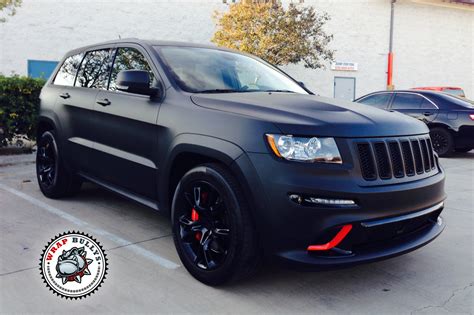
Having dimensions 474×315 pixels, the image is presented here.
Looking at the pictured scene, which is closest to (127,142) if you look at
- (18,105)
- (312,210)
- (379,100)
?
(312,210)

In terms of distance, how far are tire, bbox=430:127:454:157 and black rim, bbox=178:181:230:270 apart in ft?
26.2

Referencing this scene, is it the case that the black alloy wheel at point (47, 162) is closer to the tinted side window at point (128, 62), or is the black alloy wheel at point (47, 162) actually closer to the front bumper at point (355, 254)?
the tinted side window at point (128, 62)

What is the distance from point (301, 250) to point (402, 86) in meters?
26.6

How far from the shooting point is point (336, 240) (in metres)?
2.78

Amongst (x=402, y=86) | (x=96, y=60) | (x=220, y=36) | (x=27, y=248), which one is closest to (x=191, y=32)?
(x=220, y=36)

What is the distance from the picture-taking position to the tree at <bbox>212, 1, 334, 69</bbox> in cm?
1920

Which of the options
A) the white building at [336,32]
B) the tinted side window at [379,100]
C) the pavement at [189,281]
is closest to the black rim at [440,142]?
the tinted side window at [379,100]

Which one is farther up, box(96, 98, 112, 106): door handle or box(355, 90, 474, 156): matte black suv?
box(96, 98, 112, 106): door handle

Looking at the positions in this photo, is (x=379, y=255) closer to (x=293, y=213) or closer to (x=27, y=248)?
(x=293, y=213)

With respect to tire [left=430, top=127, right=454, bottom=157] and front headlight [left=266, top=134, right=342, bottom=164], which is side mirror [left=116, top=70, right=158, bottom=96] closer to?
front headlight [left=266, top=134, right=342, bottom=164]

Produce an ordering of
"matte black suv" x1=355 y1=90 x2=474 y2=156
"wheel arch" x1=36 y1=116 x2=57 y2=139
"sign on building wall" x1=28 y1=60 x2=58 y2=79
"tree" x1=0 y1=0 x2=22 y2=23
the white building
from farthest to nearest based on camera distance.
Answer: "sign on building wall" x1=28 y1=60 x2=58 y2=79 < the white building < "tree" x1=0 y1=0 x2=22 y2=23 < "matte black suv" x1=355 y1=90 x2=474 y2=156 < "wheel arch" x1=36 y1=116 x2=57 y2=139

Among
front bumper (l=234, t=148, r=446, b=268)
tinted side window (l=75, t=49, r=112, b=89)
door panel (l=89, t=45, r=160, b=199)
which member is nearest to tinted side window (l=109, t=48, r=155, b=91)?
door panel (l=89, t=45, r=160, b=199)

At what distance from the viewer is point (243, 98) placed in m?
3.38

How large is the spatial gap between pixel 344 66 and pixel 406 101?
15.9 m
